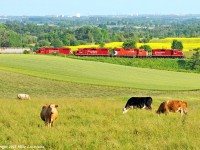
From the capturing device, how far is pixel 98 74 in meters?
59.7

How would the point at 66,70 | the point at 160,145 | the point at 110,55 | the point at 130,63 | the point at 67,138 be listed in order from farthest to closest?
1. the point at 110,55
2. the point at 130,63
3. the point at 66,70
4. the point at 67,138
5. the point at 160,145

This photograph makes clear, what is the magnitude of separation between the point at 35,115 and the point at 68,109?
2.30 m

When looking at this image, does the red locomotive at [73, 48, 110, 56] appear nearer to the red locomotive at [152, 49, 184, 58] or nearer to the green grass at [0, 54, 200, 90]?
the red locomotive at [152, 49, 184, 58]

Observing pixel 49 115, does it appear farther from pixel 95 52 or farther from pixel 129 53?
pixel 95 52

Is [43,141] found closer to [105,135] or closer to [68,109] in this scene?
[105,135]

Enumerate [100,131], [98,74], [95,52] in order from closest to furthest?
[100,131] < [98,74] < [95,52]

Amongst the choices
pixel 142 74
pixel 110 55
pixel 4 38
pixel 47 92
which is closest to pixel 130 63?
pixel 110 55

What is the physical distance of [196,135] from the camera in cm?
1193

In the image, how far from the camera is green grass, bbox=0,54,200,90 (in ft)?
168

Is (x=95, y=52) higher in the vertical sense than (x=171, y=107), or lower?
lower

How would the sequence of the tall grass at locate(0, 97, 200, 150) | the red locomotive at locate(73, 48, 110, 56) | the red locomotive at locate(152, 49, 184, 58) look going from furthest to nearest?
the red locomotive at locate(73, 48, 110, 56) → the red locomotive at locate(152, 49, 184, 58) → the tall grass at locate(0, 97, 200, 150)

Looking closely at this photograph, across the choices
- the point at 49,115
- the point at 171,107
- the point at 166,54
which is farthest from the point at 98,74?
the point at 49,115

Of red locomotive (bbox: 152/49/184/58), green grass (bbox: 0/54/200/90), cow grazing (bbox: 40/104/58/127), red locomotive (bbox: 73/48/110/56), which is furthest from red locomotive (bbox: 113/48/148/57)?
cow grazing (bbox: 40/104/58/127)

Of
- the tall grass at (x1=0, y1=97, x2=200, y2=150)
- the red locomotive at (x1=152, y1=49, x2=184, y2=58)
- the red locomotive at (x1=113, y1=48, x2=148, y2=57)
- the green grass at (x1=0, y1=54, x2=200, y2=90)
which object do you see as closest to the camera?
the tall grass at (x1=0, y1=97, x2=200, y2=150)
